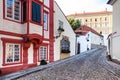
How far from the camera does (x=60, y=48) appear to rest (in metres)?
21.9

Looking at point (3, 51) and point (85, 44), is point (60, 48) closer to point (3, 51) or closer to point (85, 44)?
point (3, 51)

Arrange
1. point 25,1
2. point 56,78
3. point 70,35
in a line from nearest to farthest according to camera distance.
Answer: point 56,78 → point 25,1 → point 70,35

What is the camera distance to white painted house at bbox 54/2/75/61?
66.9 ft

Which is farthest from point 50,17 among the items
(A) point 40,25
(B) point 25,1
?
(B) point 25,1

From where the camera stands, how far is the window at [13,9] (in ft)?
41.1

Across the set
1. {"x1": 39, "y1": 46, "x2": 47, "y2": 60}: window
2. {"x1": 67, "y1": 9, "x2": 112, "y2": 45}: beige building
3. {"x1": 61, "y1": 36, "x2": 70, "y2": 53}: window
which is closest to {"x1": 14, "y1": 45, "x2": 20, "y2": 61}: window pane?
{"x1": 39, "y1": 46, "x2": 47, "y2": 60}: window

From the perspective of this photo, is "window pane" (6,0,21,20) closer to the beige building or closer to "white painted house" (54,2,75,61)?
"white painted house" (54,2,75,61)

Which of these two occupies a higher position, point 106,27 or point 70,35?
point 106,27

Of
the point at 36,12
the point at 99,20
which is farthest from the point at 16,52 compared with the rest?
the point at 99,20

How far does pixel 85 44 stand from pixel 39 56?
24327 millimetres

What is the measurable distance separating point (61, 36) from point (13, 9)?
9.90m

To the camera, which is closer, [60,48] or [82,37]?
[60,48]

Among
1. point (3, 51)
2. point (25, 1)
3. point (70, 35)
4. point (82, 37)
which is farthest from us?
point (82, 37)

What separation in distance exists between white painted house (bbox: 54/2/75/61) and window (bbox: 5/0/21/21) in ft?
22.3
